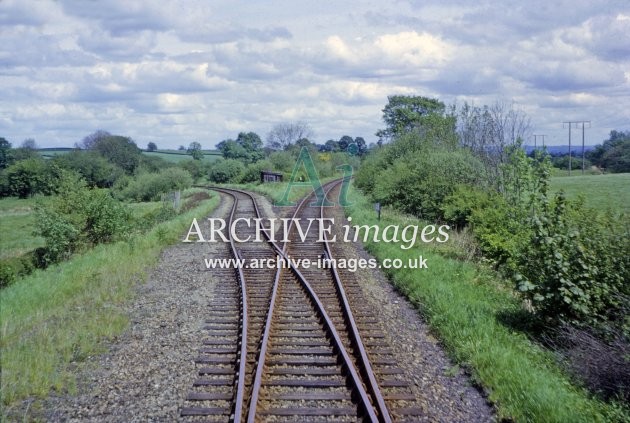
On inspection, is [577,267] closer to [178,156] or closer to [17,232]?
[17,232]

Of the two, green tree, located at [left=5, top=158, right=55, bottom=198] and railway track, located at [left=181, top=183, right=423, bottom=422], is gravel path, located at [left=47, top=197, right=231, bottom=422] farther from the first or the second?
green tree, located at [left=5, top=158, right=55, bottom=198]

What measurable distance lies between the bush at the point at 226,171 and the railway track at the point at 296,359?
214 feet

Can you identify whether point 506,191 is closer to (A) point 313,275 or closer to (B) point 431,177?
(B) point 431,177

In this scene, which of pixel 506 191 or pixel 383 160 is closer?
pixel 506 191

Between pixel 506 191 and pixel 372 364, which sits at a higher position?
pixel 506 191

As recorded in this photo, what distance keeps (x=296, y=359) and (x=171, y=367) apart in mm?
1617

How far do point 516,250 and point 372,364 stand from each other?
12.6ft

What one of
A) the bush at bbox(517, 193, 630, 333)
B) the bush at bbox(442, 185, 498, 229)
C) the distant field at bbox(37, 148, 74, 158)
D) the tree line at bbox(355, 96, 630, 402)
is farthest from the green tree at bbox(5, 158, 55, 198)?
the bush at bbox(517, 193, 630, 333)

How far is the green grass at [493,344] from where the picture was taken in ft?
20.4

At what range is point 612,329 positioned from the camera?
24.7 feet

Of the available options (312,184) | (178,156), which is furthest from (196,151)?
(312,184)

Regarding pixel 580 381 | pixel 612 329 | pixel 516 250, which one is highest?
pixel 516 250

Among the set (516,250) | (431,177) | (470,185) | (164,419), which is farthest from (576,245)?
(431,177)

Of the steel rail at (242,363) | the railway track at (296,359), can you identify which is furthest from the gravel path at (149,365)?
the steel rail at (242,363)
